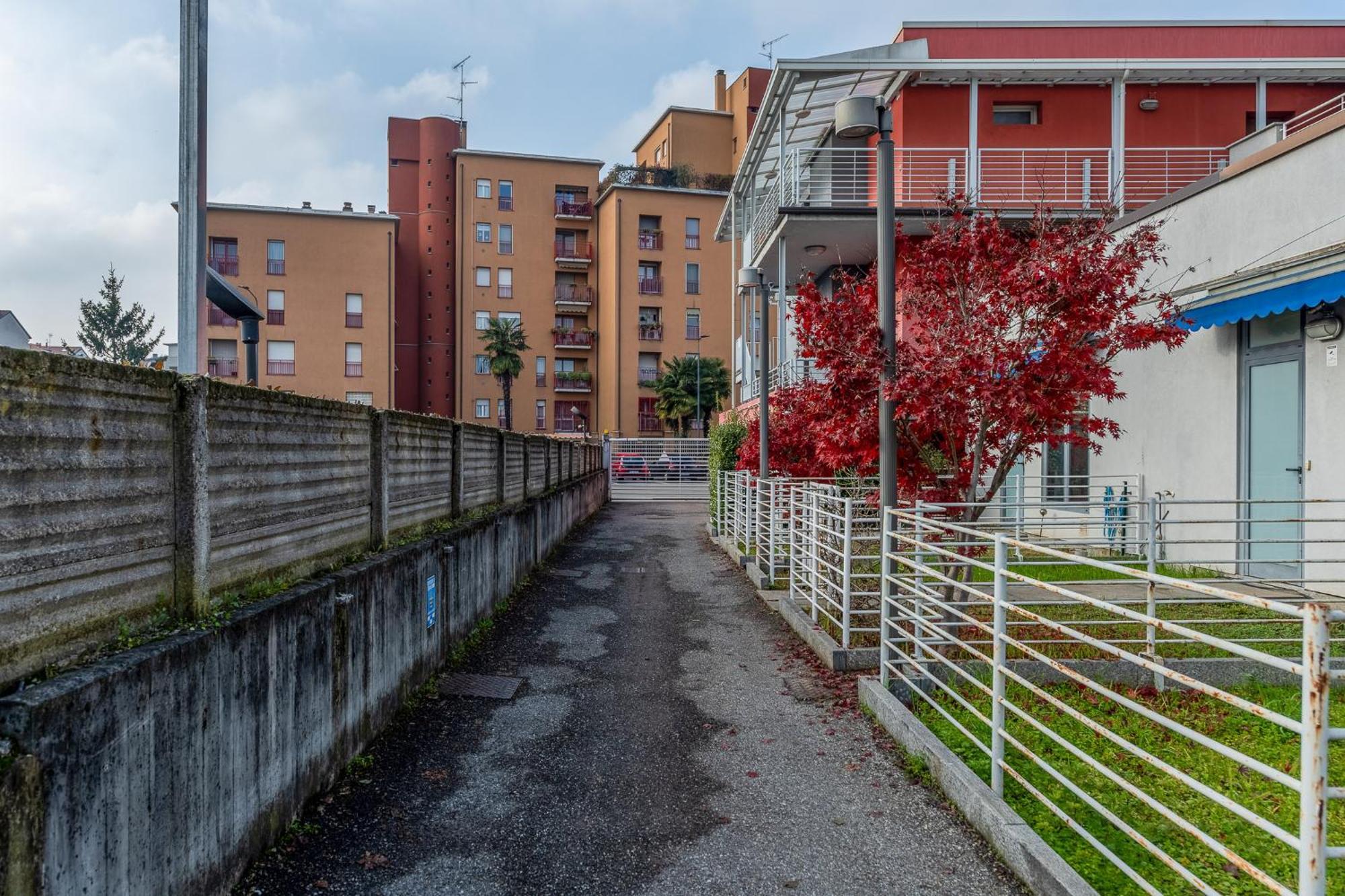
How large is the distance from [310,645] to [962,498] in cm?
543

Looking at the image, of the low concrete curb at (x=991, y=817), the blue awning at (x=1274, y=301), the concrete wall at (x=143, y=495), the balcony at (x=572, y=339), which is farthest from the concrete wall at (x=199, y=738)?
the balcony at (x=572, y=339)

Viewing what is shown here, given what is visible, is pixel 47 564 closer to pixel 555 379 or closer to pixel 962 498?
pixel 962 498

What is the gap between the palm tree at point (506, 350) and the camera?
5238 cm

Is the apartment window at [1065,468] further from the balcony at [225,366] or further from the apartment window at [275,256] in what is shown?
the apartment window at [275,256]

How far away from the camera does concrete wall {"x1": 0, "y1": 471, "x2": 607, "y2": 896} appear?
2.55 metres

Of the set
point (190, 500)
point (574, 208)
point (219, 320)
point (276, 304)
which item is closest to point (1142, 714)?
point (190, 500)

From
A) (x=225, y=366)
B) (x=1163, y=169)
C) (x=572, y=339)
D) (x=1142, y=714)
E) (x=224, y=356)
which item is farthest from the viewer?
(x=572, y=339)

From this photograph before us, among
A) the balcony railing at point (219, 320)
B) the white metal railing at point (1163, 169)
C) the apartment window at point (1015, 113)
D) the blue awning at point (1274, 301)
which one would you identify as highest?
the apartment window at point (1015, 113)

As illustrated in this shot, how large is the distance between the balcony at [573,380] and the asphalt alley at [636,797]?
160 feet

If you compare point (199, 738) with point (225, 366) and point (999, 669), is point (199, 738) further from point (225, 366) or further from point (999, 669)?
point (225, 366)

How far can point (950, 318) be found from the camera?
7262 millimetres

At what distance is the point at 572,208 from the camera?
57094 mm

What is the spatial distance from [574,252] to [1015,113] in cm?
4079

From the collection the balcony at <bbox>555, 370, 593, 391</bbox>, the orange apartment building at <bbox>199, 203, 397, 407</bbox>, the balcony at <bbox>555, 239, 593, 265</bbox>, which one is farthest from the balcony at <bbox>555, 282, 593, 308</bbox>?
the orange apartment building at <bbox>199, 203, 397, 407</bbox>
